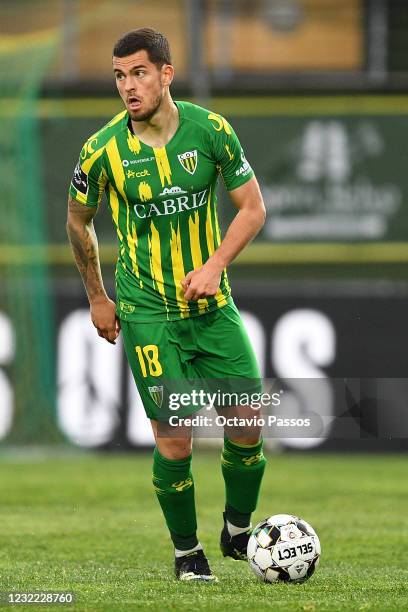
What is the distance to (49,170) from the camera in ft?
41.3

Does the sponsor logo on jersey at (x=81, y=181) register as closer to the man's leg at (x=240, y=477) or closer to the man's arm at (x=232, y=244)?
the man's arm at (x=232, y=244)

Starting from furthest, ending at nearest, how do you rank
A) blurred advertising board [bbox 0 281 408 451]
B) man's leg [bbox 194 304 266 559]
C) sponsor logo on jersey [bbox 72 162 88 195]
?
blurred advertising board [bbox 0 281 408 451], man's leg [bbox 194 304 266 559], sponsor logo on jersey [bbox 72 162 88 195]

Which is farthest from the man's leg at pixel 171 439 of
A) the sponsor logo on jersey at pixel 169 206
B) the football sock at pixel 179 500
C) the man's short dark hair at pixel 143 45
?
the man's short dark hair at pixel 143 45

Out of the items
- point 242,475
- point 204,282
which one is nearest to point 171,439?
point 242,475

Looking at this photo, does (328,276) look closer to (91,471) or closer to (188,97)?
(188,97)

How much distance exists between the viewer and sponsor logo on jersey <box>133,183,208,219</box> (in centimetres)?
566

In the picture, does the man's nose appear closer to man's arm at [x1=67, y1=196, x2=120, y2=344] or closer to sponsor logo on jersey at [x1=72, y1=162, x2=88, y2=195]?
sponsor logo on jersey at [x1=72, y1=162, x2=88, y2=195]

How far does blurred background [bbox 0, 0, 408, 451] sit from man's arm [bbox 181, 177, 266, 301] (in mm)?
6539

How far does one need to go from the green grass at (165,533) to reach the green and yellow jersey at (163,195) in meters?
1.16

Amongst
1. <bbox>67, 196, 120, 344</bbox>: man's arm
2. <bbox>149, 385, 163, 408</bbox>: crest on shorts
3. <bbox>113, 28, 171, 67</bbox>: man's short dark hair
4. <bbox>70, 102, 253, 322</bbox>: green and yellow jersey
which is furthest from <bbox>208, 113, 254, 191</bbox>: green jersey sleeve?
<bbox>149, 385, 163, 408</bbox>: crest on shorts

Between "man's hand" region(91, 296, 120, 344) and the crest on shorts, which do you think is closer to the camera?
the crest on shorts

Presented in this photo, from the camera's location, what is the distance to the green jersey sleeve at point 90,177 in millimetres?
5645

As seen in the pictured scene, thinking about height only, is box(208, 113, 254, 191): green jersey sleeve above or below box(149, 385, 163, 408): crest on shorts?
above

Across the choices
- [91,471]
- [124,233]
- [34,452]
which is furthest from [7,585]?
[34,452]
